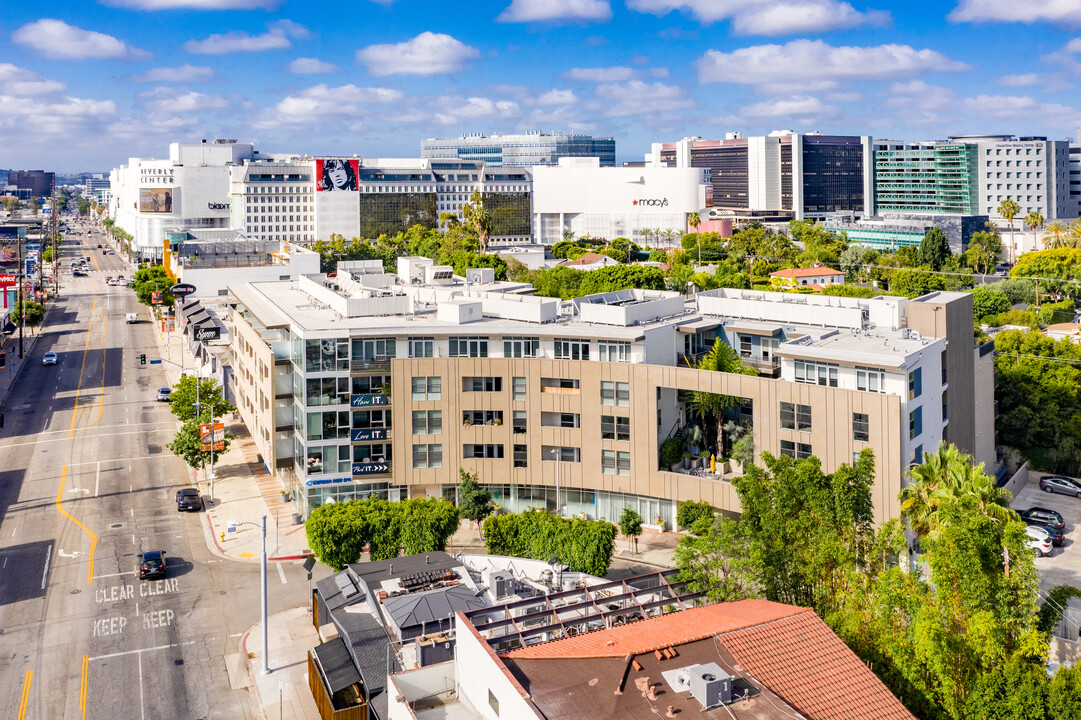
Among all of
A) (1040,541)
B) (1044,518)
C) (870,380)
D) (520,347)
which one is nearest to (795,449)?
(870,380)

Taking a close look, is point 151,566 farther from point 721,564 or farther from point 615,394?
point 721,564

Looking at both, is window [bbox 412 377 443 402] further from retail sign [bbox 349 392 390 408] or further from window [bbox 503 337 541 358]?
window [bbox 503 337 541 358]

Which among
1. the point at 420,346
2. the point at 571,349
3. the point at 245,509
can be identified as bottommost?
the point at 245,509

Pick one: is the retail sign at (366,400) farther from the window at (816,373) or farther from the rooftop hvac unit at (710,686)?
A: the rooftop hvac unit at (710,686)

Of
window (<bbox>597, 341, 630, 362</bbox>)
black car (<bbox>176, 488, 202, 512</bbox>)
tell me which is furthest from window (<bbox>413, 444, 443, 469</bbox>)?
black car (<bbox>176, 488, 202, 512</bbox>)

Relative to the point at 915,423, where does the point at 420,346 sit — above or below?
above

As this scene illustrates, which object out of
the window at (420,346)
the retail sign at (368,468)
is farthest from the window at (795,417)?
the retail sign at (368,468)

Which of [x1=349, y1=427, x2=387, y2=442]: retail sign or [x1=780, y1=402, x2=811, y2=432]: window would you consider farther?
[x1=349, y1=427, x2=387, y2=442]: retail sign
